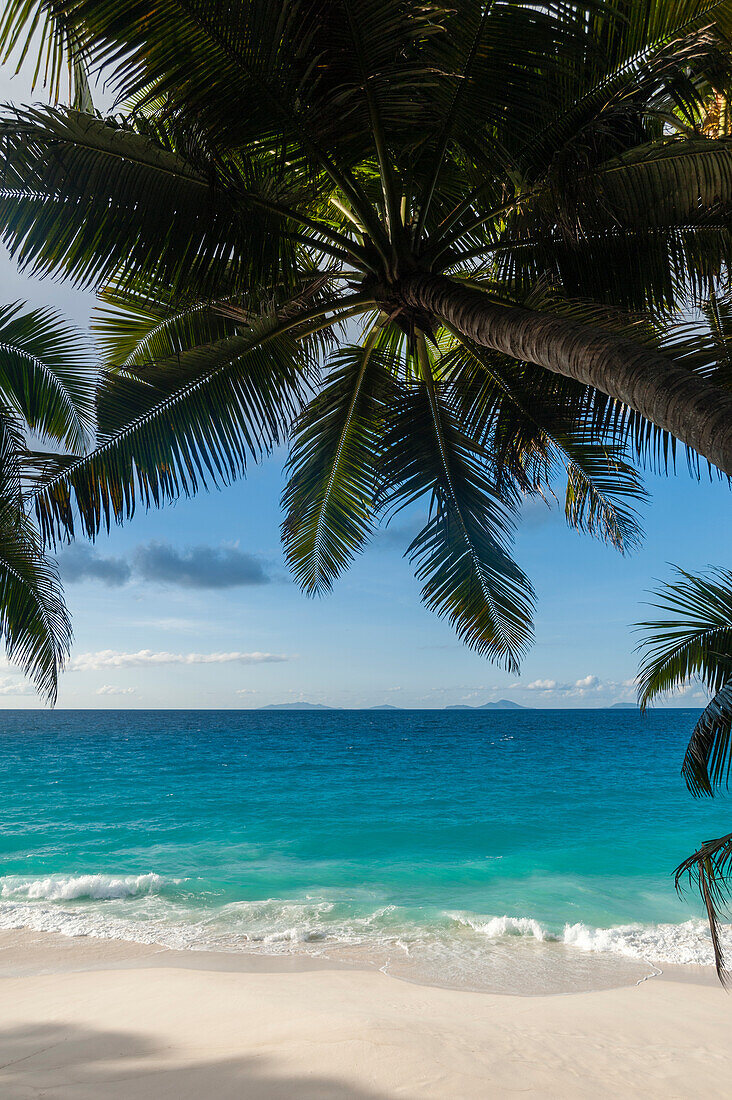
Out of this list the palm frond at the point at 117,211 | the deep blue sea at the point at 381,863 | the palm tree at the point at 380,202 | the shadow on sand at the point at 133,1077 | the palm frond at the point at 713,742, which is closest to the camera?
the palm tree at the point at 380,202

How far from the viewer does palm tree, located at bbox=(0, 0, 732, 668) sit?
2857 millimetres

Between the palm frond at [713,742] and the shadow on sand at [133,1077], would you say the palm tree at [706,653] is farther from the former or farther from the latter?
the shadow on sand at [133,1077]

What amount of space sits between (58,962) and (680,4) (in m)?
10.8

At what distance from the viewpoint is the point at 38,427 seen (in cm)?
567

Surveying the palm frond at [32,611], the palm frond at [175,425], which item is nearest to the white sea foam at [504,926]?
the palm frond at [32,611]

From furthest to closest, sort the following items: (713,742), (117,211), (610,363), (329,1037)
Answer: (329,1037)
(713,742)
(117,211)
(610,363)

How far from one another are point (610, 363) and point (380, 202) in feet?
9.95

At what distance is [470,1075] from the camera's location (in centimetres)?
468

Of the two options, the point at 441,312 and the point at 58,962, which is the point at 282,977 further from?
the point at 441,312

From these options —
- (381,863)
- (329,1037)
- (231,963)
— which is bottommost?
(381,863)

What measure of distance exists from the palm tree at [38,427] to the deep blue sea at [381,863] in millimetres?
5574

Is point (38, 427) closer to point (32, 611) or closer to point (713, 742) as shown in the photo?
point (32, 611)

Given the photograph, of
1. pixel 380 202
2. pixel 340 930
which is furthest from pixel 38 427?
pixel 340 930

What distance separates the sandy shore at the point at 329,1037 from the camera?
14.8ft
